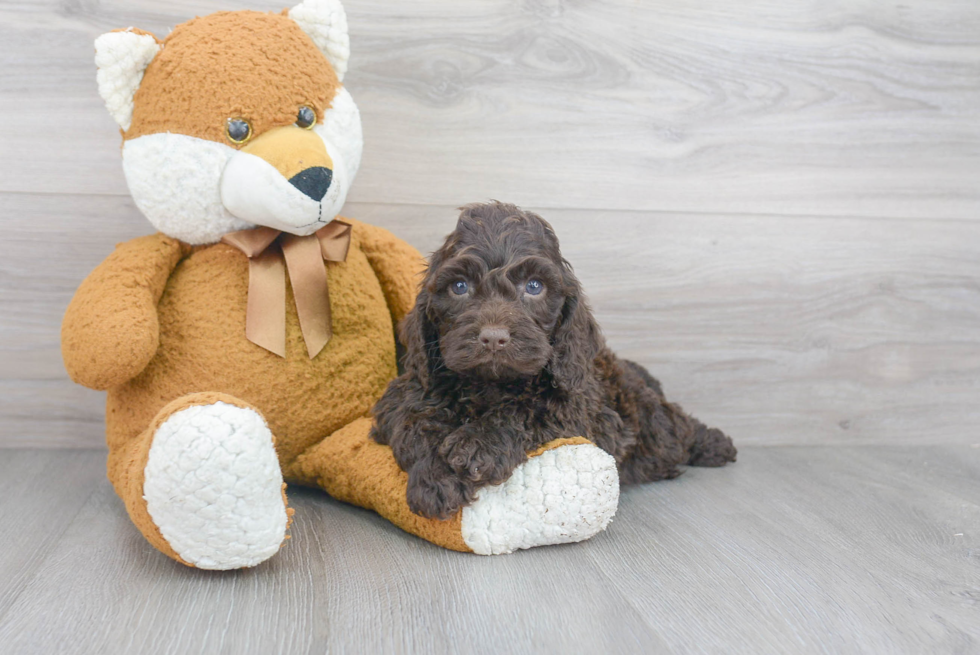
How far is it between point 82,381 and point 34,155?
76 centimetres

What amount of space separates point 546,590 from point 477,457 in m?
0.24

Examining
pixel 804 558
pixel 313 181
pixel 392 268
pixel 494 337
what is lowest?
pixel 804 558

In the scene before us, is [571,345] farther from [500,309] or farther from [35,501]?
[35,501]

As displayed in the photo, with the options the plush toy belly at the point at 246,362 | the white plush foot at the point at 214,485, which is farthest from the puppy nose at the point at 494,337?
the plush toy belly at the point at 246,362

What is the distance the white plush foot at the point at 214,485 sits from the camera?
112cm

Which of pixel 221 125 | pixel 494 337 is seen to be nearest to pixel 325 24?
pixel 221 125

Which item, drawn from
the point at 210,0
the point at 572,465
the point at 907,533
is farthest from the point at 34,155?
the point at 907,533

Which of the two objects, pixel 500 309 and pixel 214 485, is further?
pixel 500 309

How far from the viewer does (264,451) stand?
1.16m

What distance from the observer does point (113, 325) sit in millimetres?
1383

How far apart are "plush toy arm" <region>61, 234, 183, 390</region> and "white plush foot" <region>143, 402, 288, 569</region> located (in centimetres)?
31

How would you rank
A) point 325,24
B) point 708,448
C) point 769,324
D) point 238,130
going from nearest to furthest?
1. point 238,130
2. point 325,24
3. point 708,448
4. point 769,324

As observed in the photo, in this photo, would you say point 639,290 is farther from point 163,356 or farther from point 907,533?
point 163,356

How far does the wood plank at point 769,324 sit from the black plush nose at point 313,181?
0.53 m
